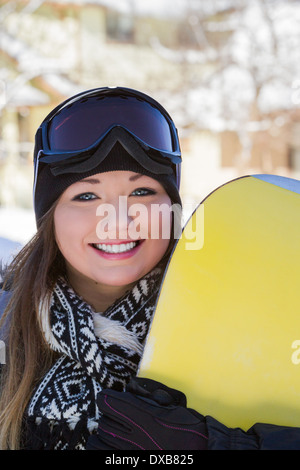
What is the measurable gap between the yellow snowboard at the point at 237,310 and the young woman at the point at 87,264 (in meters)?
0.13

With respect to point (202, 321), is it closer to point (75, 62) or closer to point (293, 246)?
point (293, 246)

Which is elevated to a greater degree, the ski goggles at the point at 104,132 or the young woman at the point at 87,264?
the ski goggles at the point at 104,132

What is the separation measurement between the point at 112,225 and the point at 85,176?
185 millimetres

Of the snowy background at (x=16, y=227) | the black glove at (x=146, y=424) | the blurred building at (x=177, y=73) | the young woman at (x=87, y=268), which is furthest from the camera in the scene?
the blurred building at (x=177, y=73)

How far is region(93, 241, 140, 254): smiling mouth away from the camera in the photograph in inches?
64.2

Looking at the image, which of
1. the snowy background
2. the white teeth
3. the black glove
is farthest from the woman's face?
the snowy background

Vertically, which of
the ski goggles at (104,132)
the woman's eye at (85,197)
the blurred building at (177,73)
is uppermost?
the blurred building at (177,73)

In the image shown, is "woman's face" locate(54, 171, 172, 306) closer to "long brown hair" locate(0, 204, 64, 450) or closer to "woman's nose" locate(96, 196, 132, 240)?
"woman's nose" locate(96, 196, 132, 240)

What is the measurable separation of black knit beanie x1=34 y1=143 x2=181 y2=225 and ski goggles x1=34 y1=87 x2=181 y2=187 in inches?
0.7

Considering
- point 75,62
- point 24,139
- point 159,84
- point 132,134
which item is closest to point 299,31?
point 159,84

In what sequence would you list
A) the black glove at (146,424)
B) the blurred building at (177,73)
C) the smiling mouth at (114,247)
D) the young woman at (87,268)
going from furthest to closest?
the blurred building at (177,73)
the smiling mouth at (114,247)
the young woman at (87,268)
the black glove at (146,424)

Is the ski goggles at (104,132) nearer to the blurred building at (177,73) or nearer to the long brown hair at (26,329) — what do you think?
the long brown hair at (26,329)

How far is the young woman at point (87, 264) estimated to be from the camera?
1540mm

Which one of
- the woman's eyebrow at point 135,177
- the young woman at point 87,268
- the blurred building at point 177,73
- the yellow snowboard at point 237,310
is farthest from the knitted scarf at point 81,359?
the blurred building at point 177,73
